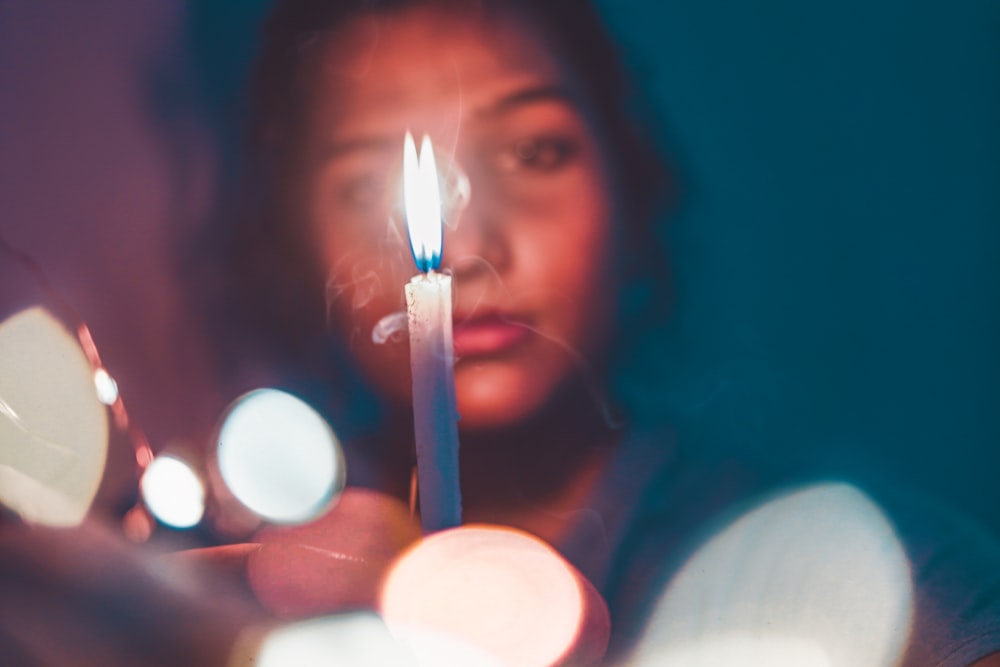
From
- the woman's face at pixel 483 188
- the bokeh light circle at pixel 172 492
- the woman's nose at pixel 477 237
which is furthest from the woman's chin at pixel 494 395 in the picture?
the bokeh light circle at pixel 172 492

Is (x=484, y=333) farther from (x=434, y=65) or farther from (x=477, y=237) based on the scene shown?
(x=434, y=65)

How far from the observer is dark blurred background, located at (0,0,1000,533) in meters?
0.74

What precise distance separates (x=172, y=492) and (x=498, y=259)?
0.50m

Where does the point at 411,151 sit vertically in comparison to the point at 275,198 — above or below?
below

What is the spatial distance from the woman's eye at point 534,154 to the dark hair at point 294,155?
64mm

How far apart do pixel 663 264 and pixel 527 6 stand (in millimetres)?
327

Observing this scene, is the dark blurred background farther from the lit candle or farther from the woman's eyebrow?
the lit candle

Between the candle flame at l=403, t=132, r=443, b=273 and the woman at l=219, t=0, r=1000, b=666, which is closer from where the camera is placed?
the candle flame at l=403, t=132, r=443, b=273

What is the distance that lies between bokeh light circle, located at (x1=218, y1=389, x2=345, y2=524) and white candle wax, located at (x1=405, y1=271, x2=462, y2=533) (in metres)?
0.44

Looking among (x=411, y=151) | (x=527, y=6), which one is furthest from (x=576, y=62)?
(x=411, y=151)

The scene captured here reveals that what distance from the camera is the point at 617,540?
874mm

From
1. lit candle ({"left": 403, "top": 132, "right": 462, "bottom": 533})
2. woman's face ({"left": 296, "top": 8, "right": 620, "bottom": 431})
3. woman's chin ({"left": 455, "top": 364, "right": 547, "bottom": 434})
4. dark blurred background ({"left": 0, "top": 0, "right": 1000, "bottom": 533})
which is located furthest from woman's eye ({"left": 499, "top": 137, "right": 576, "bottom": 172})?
lit candle ({"left": 403, "top": 132, "right": 462, "bottom": 533})

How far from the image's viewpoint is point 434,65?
2.61 feet

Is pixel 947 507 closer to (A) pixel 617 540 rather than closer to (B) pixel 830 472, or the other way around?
(B) pixel 830 472
